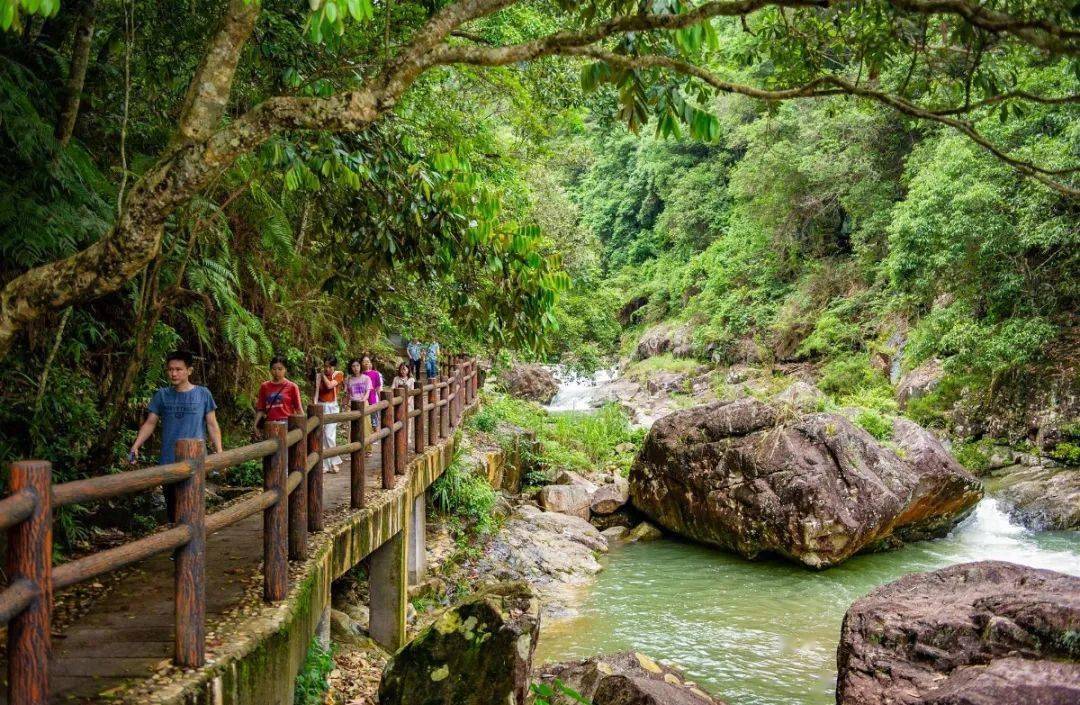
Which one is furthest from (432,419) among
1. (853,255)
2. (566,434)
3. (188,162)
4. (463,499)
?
(853,255)

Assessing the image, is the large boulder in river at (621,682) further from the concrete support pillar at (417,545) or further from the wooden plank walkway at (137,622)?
the concrete support pillar at (417,545)

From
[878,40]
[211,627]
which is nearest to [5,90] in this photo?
[211,627]

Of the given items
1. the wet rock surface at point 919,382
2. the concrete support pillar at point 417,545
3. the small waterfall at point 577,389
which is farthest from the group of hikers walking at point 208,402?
the small waterfall at point 577,389

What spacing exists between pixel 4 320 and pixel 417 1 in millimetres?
4303

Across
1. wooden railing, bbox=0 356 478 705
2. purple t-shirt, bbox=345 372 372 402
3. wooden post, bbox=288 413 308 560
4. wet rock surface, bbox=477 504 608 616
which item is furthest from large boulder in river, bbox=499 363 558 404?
wooden post, bbox=288 413 308 560

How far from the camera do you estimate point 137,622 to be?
435cm

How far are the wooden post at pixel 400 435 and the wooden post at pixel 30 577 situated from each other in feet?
20.4

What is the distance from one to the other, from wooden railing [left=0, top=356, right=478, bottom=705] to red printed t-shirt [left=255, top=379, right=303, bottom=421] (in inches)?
57.2

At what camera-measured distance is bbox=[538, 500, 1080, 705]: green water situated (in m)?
9.48

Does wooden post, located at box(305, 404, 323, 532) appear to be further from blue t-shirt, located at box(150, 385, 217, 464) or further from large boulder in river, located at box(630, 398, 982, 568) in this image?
large boulder in river, located at box(630, 398, 982, 568)

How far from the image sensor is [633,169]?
1831 inches

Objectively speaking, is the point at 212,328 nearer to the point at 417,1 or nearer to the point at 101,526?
the point at 101,526

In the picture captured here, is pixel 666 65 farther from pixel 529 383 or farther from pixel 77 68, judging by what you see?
pixel 529 383

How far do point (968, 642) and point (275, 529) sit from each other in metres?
5.66
